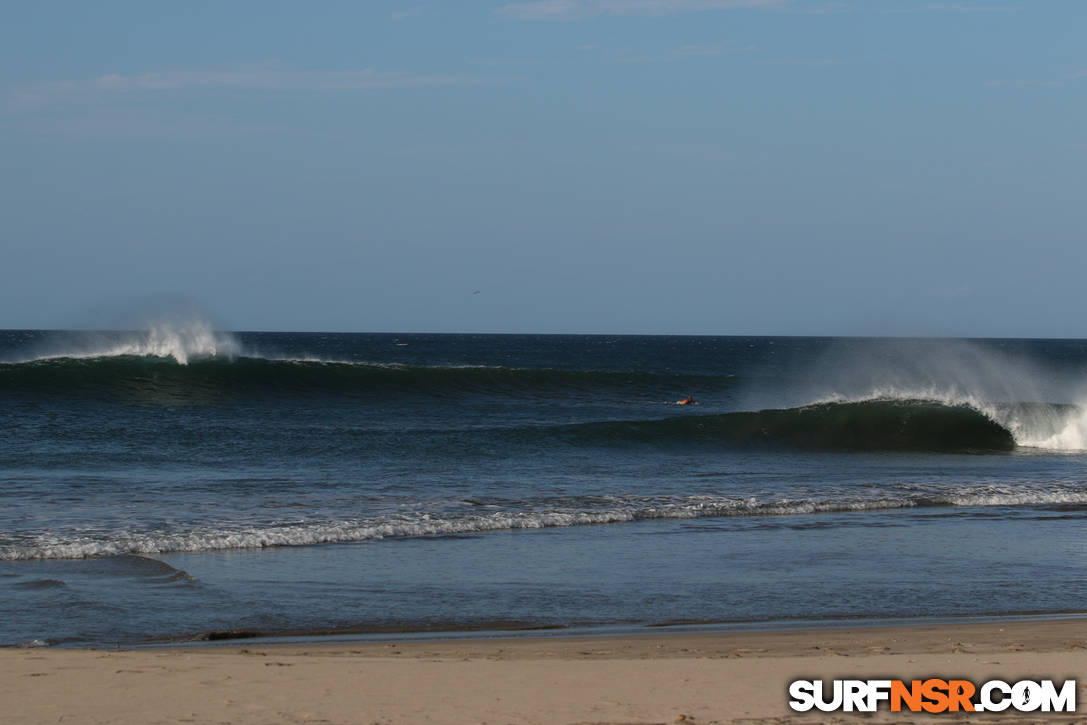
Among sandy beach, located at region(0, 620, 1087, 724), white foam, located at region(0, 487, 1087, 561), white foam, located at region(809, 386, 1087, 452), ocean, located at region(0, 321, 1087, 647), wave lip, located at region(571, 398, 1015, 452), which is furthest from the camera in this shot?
white foam, located at region(809, 386, 1087, 452)

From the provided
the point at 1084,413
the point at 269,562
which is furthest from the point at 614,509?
the point at 1084,413

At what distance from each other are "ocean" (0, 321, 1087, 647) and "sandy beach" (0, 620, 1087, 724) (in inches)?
28.3

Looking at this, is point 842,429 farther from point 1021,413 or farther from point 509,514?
point 509,514

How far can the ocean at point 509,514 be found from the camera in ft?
27.0

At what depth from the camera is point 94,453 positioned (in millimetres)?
17969

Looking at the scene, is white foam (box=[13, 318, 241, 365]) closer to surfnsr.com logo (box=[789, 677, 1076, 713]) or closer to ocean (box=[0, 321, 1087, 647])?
ocean (box=[0, 321, 1087, 647])

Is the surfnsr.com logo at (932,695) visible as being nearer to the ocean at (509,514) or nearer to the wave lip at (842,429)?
the ocean at (509,514)

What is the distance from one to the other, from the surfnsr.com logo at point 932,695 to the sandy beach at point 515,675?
0.12m

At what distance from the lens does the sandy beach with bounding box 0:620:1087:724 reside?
5.24 metres

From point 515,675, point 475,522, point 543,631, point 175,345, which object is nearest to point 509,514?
point 475,522

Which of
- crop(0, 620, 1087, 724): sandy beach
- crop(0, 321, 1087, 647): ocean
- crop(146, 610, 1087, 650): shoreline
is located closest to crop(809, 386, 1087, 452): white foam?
crop(0, 321, 1087, 647): ocean

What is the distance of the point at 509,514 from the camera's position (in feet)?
41.8

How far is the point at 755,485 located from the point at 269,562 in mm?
8591

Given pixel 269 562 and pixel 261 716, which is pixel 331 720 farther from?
pixel 269 562
